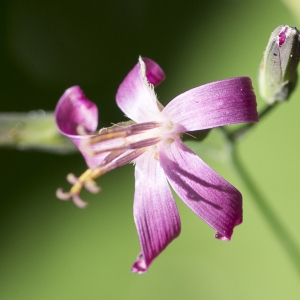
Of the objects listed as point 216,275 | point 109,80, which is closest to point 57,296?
point 216,275

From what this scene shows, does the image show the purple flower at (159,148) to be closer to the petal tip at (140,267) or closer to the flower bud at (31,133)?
the petal tip at (140,267)

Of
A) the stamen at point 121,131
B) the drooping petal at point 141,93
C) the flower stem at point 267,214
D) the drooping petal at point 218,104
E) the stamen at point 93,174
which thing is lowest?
the flower stem at point 267,214

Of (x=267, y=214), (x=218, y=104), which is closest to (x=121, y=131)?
(x=218, y=104)

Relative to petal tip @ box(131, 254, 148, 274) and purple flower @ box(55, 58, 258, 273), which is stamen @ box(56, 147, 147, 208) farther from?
petal tip @ box(131, 254, 148, 274)

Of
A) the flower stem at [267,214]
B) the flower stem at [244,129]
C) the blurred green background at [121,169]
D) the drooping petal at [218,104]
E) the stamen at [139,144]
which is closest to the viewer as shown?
the drooping petal at [218,104]

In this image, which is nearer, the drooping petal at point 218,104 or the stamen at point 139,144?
the drooping petal at point 218,104

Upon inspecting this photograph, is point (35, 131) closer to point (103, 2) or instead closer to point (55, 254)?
point (55, 254)

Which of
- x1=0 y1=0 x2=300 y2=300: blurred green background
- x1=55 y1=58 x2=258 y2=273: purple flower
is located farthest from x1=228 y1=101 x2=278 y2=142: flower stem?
x1=0 y1=0 x2=300 y2=300: blurred green background

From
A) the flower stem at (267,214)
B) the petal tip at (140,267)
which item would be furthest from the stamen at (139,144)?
the flower stem at (267,214)
